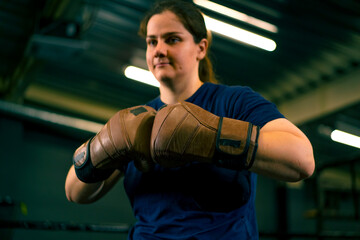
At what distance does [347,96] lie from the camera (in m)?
4.89

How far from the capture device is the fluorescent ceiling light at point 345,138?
6.69 meters

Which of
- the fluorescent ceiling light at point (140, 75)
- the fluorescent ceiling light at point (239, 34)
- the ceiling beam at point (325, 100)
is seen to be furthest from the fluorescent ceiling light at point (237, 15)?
the fluorescent ceiling light at point (140, 75)

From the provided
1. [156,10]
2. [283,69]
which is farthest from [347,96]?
[156,10]

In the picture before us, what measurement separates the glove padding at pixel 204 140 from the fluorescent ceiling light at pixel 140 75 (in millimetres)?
4720

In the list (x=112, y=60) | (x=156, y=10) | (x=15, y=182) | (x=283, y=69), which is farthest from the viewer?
(x=15, y=182)

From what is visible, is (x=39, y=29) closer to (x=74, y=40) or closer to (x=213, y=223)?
(x=74, y=40)

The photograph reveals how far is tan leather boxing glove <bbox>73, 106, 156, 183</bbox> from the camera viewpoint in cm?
88

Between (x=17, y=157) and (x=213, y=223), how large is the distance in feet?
19.8

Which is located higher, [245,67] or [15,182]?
[245,67]

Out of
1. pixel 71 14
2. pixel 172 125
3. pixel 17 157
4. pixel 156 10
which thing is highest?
pixel 71 14

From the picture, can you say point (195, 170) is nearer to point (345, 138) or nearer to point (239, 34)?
point (239, 34)

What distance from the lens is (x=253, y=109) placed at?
36.0 inches

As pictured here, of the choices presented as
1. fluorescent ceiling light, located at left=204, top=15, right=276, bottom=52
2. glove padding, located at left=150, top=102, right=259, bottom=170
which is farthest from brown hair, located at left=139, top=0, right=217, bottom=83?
fluorescent ceiling light, located at left=204, top=15, right=276, bottom=52

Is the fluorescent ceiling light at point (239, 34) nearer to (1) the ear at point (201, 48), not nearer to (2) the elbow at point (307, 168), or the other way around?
(1) the ear at point (201, 48)
